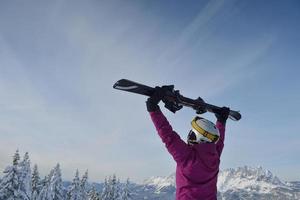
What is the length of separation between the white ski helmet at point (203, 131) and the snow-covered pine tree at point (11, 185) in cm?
4180

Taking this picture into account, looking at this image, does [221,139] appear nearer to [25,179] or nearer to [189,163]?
[189,163]

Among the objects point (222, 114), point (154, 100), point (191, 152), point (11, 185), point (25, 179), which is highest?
point (25, 179)

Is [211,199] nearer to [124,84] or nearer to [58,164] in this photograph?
[124,84]

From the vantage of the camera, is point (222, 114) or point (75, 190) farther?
point (75, 190)

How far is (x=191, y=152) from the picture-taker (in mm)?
5414

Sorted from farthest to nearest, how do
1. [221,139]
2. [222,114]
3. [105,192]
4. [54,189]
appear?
[105,192]
[54,189]
[222,114]
[221,139]

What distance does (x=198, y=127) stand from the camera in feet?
17.8

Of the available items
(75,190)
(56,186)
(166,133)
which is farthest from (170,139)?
(75,190)

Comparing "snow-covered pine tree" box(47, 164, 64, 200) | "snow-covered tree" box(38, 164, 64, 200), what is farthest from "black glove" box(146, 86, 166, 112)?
"snow-covered pine tree" box(47, 164, 64, 200)

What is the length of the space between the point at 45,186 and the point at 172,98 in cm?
5695

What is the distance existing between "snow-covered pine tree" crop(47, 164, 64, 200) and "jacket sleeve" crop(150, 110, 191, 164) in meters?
55.1

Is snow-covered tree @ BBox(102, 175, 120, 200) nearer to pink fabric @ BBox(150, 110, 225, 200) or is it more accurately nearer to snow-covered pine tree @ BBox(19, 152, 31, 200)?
snow-covered pine tree @ BBox(19, 152, 31, 200)

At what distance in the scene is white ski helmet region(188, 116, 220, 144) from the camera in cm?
541

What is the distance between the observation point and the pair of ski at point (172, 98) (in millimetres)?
5047
